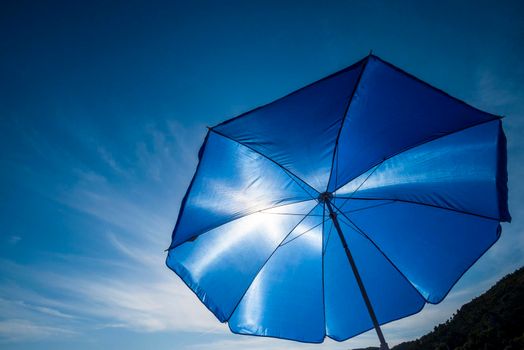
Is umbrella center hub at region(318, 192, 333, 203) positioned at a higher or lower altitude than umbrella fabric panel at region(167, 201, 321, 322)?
higher

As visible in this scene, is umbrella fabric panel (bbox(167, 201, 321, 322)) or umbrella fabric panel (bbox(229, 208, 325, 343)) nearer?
umbrella fabric panel (bbox(167, 201, 321, 322))

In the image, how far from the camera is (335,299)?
3.47 meters

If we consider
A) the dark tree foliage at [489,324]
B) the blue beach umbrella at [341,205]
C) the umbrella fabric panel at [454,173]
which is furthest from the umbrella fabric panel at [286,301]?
the dark tree foliage at [489,324]

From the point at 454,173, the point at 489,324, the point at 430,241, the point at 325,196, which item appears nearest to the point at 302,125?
the point at 325,196

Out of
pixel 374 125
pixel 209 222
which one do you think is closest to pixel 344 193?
pixel 374 125

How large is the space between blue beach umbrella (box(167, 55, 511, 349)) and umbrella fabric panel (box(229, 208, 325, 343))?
0.6 inches

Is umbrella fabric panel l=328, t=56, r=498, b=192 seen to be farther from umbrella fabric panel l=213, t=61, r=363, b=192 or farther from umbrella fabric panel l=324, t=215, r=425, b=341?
umbrella fabric panel l=324, t=215, r=425, b=341

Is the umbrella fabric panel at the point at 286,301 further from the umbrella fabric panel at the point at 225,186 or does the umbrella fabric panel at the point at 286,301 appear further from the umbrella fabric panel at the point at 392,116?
the umbrella fabric panel at the point at 392,116

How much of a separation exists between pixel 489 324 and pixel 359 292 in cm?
1715

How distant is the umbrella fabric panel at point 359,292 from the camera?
334 cm

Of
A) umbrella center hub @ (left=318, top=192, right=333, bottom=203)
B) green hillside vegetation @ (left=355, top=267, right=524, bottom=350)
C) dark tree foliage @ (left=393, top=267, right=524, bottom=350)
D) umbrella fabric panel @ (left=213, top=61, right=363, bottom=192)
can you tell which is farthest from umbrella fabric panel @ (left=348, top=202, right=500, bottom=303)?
dark tree foliage @ (left=393, top=267, right=524, bottom=350)

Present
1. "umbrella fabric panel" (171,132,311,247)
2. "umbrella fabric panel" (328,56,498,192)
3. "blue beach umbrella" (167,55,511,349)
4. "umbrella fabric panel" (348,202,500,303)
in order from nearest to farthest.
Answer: "umbrella fabric panel" (328,56,498,192)
"blue beach umbrella" (167,55,511,349)
"umbrella fabric panel" (171,132,311,247)
"umbrella fabric panel" (348,202,500,303)

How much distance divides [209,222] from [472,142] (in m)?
3.17

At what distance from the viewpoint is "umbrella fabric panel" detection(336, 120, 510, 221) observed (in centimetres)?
272
